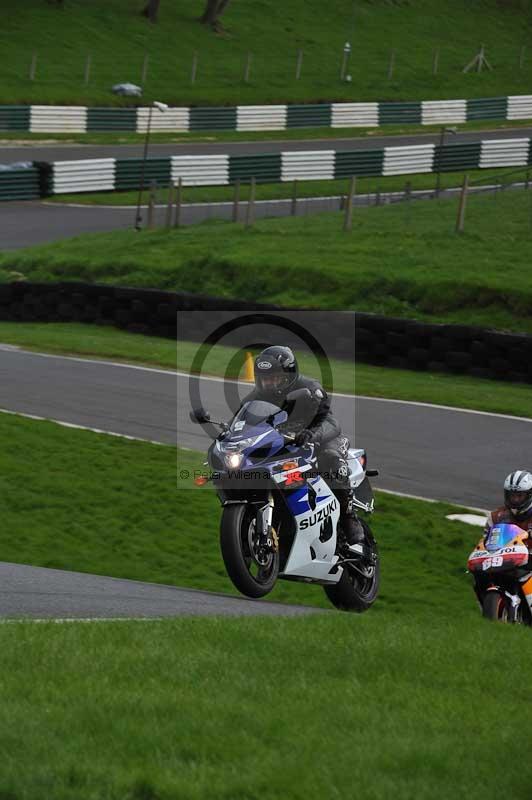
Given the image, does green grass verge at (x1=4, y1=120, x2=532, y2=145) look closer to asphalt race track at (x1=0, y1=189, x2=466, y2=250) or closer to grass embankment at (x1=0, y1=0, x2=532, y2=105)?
grass embankment at (x1=0, y1=0, x2=532, y2=105)

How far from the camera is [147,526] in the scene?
1268 centimetres

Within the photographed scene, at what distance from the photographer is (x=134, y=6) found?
59812 mm

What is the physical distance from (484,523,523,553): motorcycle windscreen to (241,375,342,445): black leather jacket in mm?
1388

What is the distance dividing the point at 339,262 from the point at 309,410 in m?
15.8

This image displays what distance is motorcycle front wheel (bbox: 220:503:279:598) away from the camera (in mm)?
9156

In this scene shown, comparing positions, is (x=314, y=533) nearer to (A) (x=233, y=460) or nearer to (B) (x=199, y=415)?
(A) (x=233, y=460)

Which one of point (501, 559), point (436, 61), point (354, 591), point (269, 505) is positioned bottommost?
point (354, 591)

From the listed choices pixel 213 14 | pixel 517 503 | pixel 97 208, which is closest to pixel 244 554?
pixel 517 503

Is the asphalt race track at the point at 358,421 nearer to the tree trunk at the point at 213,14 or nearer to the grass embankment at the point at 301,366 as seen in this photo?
the grass embankment at the point at 301,366

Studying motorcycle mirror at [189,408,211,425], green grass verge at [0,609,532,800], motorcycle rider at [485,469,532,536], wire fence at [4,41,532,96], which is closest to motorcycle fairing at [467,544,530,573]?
motorcycle rider at [485,469,532,536]

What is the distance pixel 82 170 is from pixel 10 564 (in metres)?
27.2

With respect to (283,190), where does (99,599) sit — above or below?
below

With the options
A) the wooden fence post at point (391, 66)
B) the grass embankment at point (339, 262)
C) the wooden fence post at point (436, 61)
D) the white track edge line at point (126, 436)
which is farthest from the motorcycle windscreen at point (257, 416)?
the wooden fence post at point (436, 61)

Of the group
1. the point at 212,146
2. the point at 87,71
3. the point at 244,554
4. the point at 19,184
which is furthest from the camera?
the point at 87,71
